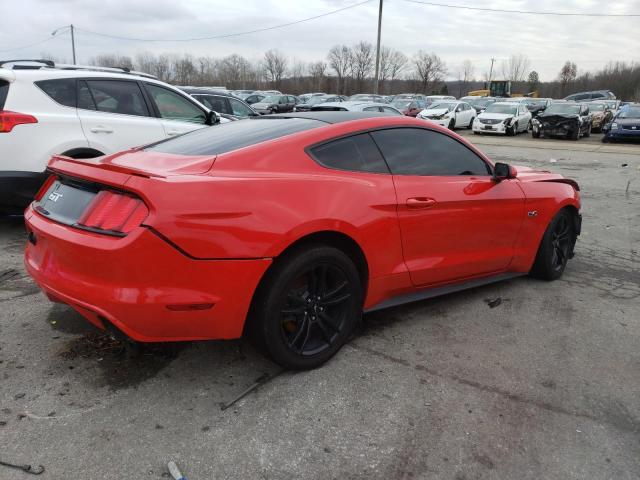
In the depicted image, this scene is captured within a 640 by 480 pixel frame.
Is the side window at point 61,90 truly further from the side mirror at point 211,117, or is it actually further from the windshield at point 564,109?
the windshield at point 564,109

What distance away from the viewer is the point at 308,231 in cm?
274

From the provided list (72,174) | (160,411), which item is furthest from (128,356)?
(72,174)

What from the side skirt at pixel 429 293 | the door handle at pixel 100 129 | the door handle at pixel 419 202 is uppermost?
the door handle at pixel 100 129

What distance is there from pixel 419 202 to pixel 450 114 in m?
22.8

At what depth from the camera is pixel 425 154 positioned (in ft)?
11.7

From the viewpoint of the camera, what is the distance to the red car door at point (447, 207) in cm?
335

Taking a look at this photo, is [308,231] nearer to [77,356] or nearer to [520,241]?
[77,356]

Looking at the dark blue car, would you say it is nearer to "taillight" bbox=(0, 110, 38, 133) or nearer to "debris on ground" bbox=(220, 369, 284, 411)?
"taillight" bbox=(0, 110, 38, 133)

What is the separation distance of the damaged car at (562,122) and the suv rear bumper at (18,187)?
70.7 feet

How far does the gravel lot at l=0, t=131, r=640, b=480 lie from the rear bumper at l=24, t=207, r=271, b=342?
43cm

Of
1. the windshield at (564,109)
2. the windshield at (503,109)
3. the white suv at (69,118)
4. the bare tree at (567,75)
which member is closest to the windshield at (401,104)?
the windshield at (503,109)

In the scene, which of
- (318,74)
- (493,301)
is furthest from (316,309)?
(318,74)

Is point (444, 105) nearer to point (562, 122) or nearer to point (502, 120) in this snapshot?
point (502, 120)

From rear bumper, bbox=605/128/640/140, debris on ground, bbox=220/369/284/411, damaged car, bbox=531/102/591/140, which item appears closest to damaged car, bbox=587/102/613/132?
damaged car, bbox=531/102/591/140
